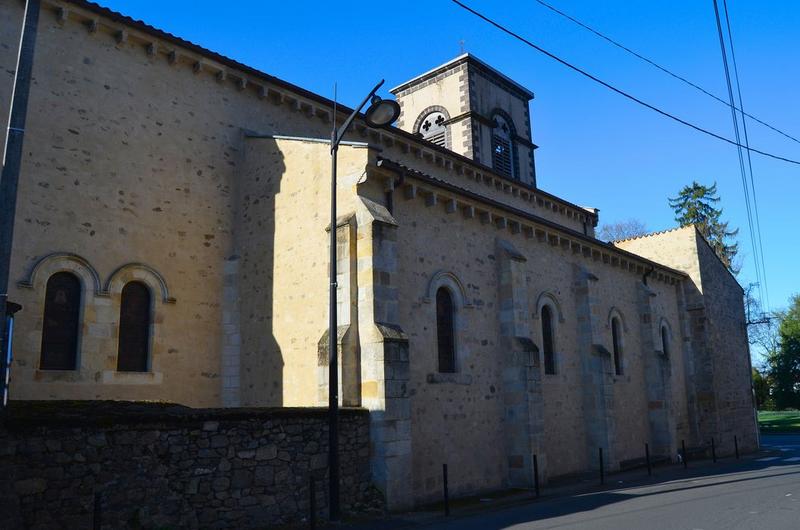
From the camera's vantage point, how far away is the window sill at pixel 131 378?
40.0 ft

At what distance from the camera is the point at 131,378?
1250 cm

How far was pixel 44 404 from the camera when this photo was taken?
368 inches

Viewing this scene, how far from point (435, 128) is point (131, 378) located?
20.1m

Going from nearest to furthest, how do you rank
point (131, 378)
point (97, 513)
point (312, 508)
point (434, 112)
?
1. point (97, 513)
2. point (312, 508)
3. point (131, 378)
4. point (434, 112)

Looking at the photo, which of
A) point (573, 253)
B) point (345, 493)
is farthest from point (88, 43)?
point (573, 253)

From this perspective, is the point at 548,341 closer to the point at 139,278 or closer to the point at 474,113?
the point at 139,278

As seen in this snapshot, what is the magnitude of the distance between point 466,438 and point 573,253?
7951 millimetres

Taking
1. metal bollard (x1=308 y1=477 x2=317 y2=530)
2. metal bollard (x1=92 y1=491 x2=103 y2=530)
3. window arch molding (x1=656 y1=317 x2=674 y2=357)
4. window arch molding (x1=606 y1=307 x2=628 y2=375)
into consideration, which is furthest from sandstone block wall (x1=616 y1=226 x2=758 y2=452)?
metal bollard (x1=92 y1=491 x2=103 y2=530)

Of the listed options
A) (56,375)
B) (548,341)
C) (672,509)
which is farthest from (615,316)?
(56,375)

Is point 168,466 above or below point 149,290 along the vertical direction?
below

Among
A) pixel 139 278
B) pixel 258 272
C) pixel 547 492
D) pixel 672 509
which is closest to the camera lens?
pixel 672 509

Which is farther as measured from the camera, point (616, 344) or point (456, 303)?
point (616, 344)

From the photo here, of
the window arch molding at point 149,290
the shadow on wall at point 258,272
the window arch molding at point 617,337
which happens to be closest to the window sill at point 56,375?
the window arch molding at point 149,290

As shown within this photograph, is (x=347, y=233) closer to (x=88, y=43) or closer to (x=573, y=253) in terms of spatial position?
(x=88, y=43)
